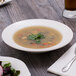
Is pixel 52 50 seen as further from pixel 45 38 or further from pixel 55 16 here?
pixel 55 16

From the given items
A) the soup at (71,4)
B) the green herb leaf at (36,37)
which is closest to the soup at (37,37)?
the green herb leaf at (36,37)

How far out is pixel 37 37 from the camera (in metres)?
1.21

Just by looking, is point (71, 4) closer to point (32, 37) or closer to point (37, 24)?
point (37, 24)

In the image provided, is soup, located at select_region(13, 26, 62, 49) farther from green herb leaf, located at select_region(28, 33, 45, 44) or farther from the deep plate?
the deep plate

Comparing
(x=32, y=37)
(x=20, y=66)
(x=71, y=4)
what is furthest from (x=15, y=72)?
(x=71, y=4)

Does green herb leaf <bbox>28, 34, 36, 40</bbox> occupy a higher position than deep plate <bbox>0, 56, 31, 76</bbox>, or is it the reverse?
deep plate <bbox>0, 56, 31, 76</bbox>

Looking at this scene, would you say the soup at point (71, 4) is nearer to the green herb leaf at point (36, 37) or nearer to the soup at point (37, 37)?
the soup at point (37, 37)

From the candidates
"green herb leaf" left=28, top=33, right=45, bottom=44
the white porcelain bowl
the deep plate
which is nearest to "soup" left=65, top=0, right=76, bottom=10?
the white porcelain bowl

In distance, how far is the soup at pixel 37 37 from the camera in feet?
3.79

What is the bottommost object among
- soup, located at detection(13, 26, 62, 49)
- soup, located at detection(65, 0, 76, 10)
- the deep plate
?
soup, located at detection(65, 0, 76, 10)

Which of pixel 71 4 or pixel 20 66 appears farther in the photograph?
pixel 71 4

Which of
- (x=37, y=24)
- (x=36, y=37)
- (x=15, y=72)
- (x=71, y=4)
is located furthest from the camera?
(x=71, y=4)

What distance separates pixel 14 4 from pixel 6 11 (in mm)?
159

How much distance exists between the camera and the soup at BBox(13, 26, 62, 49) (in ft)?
3.79
